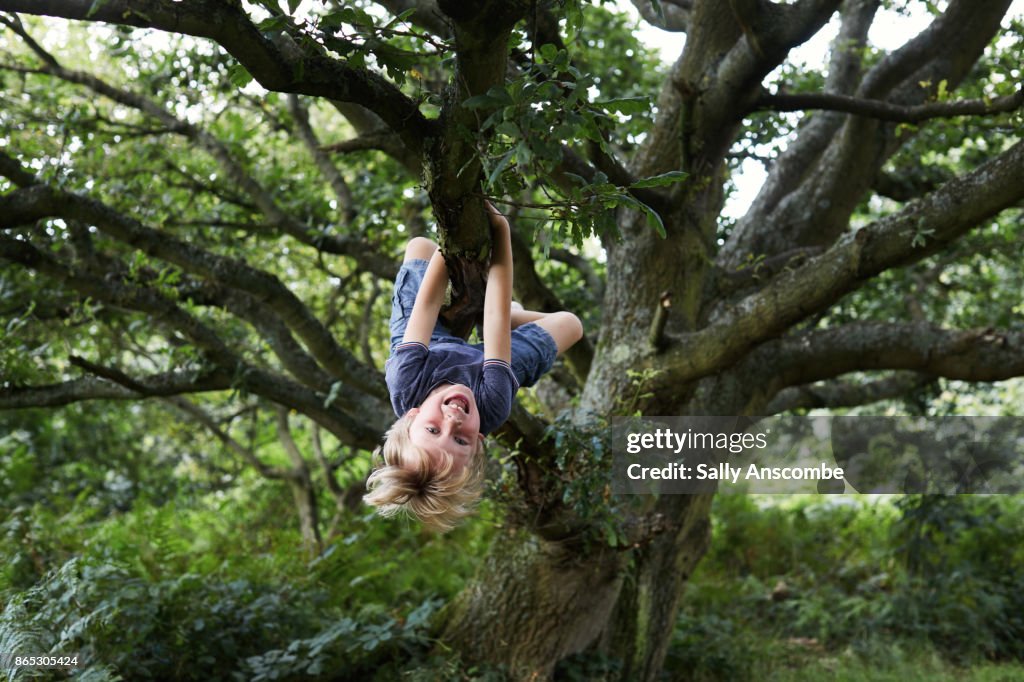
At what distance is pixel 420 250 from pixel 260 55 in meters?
1.28

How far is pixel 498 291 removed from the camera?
3.27 metres

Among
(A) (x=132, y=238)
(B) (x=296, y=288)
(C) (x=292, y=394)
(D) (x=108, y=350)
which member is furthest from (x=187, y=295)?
(B) (x=296, y=288)

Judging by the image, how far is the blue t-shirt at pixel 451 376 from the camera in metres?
3.34

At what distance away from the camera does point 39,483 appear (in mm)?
10078

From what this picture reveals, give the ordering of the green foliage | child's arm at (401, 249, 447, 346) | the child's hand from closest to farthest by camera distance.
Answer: the child's hand → child's arm at (401, 249, 447, 346) → the green foliage

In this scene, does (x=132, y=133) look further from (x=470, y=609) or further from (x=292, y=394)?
(x=470, y=609)

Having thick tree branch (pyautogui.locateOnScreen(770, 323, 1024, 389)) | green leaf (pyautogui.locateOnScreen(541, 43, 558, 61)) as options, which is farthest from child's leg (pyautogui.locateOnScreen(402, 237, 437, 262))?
thick tree branch (pyautogui.locateOnScreen(770, 323, 1024, 389))

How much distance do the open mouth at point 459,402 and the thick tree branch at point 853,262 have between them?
181 centimetres

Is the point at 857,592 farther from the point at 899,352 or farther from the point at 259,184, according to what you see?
the point at 259,184

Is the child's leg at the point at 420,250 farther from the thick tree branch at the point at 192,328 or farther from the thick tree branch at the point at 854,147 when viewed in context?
the thick tree branch at the point at 854,147

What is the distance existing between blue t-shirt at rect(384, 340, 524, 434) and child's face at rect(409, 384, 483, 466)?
40 millimetres

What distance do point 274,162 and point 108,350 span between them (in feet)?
6.74

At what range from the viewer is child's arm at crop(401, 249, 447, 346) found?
3295 millimetres

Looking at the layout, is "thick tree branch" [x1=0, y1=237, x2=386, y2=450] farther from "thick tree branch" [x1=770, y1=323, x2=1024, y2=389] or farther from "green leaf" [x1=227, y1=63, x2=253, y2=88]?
"thick tree branch" [x1=770, y1=323, x2=1024, y2=389]
